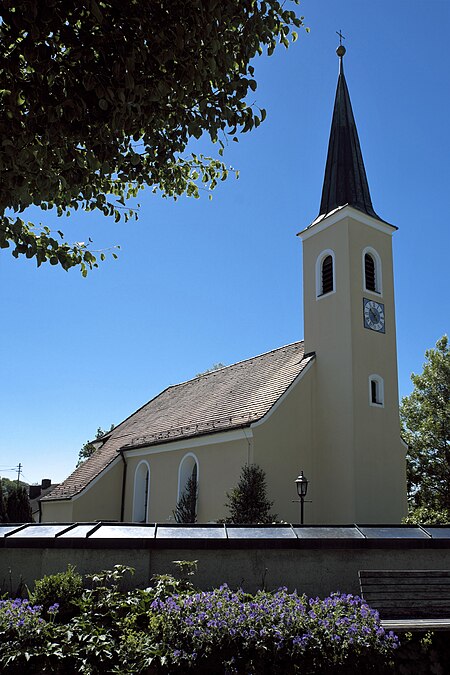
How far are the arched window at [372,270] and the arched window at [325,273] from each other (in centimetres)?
114

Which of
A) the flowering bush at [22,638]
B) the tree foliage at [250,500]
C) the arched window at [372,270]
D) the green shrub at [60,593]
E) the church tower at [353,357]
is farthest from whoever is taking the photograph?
the arched window at [372,270]

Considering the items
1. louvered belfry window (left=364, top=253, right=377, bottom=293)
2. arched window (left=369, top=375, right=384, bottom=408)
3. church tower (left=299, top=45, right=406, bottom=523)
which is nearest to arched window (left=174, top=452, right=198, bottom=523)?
church tower (left=299, top=45, right=406, bottom=523)

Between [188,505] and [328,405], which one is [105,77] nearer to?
[328,405]

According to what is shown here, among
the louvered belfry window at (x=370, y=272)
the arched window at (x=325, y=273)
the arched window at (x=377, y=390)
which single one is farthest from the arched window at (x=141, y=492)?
the louvered belfry window at (x=370, y=272)

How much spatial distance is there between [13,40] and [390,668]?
633 cm

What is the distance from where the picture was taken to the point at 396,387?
67.5 feet

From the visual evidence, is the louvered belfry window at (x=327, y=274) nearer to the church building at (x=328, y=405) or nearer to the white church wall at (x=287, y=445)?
the church building at (x=328, y=405)

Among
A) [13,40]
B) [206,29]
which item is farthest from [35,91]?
[206,29]

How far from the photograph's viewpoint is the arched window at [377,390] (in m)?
19.9

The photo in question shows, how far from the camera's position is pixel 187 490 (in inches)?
845

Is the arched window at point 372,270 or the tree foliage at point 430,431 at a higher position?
the arched window at point 372,270

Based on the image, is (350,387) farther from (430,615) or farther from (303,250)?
(430,615)

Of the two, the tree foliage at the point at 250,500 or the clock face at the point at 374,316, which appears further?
the clock face at the point at 374,316

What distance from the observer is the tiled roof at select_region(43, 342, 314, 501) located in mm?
20438
